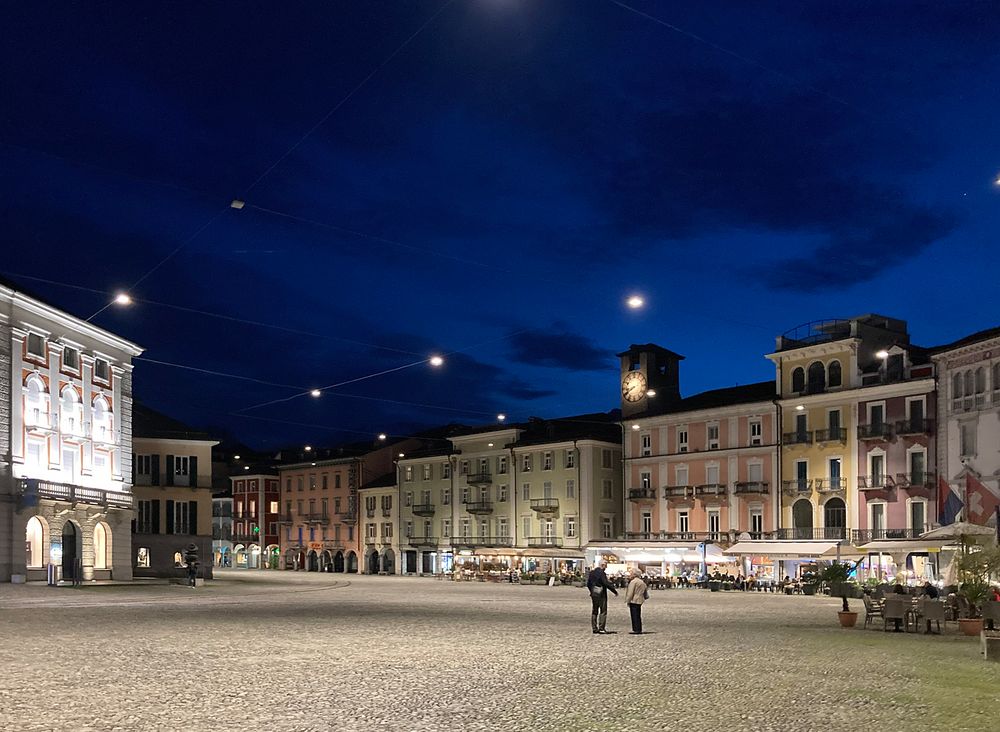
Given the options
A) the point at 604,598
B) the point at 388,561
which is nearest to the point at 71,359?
the point at 604,598

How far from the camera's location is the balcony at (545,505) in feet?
251

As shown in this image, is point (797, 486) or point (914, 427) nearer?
point (914, 427)

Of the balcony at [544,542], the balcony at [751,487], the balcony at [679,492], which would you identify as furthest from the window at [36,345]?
the balcony at [751,487]

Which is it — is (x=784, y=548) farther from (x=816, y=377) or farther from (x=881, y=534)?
(x=816, y=377)

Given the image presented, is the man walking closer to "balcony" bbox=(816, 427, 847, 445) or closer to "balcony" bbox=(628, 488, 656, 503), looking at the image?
"balcony" bbox=(816, 427, 847, 445)

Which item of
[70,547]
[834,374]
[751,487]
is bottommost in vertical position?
[70,547]

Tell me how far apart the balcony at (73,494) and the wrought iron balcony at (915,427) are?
129 feet

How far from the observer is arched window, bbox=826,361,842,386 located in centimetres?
6056

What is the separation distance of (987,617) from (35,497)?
3674 centimetres

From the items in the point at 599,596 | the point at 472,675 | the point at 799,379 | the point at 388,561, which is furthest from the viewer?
the point at 388,561

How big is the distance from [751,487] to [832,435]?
602cm

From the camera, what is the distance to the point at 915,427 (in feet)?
181

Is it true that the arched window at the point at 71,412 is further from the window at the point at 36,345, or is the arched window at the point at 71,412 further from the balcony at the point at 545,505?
the balcony at the point at 545,505

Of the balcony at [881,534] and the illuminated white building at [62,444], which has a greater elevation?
the illuminated white building at [62,444]
